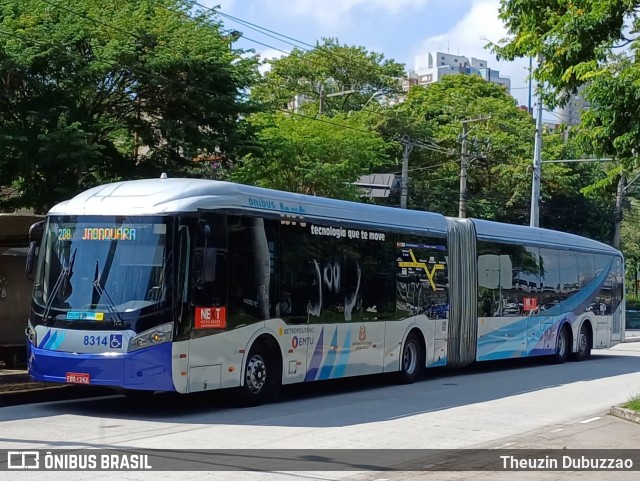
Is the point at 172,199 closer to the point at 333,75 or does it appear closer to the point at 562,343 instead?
the point at 562,343

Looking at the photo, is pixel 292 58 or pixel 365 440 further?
pixel 292 58

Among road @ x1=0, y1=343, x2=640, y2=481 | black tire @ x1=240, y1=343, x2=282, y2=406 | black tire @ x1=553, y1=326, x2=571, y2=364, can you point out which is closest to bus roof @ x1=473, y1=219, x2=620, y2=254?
black tire @ x1=553, y1=326, x2=571, y2=364

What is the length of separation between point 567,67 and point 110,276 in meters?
7.19

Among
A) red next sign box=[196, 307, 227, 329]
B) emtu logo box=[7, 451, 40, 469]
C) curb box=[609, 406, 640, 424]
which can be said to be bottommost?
emtu logo box=[7, 451, 40, 469]

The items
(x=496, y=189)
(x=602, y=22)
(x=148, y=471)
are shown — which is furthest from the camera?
(x=496, y=189)

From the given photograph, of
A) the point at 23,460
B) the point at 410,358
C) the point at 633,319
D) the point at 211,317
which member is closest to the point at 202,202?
the point at 211,317

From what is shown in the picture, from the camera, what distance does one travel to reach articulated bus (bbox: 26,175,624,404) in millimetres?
13195

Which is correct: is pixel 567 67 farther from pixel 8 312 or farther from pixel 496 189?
pixel 496 189

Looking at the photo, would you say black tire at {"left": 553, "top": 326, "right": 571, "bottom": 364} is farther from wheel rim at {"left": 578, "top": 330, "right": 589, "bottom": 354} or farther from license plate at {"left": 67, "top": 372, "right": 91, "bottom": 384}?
license plate at {"left": 67, "top": 372, "right": 91, "bottom": 384}

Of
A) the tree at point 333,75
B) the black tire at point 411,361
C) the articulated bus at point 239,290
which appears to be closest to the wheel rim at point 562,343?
the articulated bus at point 239,290

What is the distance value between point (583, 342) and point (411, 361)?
383 inches

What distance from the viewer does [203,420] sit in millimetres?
13375

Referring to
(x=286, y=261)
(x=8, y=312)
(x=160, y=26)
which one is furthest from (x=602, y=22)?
(x=160, y=26)

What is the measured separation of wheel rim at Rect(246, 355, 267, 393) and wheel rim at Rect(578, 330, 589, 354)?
14.7m
